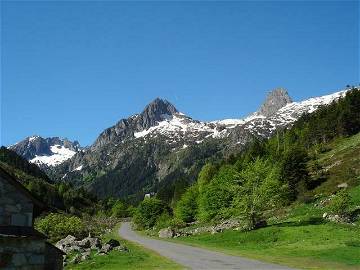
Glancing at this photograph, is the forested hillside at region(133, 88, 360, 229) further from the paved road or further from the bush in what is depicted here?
the bush

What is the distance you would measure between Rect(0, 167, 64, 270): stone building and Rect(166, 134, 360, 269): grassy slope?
782 inches

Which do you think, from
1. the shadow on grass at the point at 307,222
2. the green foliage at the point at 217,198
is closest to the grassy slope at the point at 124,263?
the shadow on grass at the point at 307,222

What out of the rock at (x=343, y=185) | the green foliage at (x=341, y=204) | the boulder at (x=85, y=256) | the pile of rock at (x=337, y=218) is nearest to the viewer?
the boulder at (x=85, y=256)

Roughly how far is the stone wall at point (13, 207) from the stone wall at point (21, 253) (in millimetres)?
631

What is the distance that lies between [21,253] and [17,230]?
2.59ft

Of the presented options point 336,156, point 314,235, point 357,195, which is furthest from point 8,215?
point 336,156

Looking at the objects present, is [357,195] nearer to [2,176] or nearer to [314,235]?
[314,235]

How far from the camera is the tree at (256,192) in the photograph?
56500 mm

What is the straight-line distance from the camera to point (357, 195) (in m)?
57.2

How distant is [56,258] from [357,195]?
1866 inches

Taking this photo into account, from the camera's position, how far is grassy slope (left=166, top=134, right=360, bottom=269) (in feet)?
106

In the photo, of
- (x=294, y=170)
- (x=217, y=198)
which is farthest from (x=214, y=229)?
(x=294, y=170)

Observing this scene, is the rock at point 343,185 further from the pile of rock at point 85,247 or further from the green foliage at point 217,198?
the pile of rock at point 85,247

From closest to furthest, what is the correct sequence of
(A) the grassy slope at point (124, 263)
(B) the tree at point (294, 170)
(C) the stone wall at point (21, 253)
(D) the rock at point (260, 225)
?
(C) the stone wall at point (21, 253) < (A) the grassy slope at point (124, 263) < (D) the rock at point (260, 225) < (B) the tree at point (294, 170)
